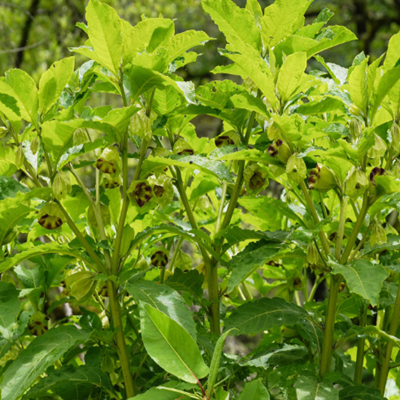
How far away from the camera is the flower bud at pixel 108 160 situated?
34.9 inches

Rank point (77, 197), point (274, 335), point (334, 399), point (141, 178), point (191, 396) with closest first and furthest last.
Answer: point (191, 396) → point (334, 399) → point (141, 178) → point (77, 197) → point (274, 335)

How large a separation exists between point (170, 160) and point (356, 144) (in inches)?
11.6

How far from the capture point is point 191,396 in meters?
0.61

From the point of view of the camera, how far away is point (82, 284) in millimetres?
911

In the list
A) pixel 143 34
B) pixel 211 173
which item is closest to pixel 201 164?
pixel 211 173

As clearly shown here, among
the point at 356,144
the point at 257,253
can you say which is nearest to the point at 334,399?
the point at 257,253

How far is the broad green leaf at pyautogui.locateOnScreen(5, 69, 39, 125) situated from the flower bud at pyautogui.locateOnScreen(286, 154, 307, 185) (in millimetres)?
432

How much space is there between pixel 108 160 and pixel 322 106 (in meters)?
0.38

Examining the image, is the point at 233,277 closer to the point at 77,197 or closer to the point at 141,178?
the point at 141,178

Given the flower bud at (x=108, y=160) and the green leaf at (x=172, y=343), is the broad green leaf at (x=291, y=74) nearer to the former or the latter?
the flower bud at (x=108, y=160)

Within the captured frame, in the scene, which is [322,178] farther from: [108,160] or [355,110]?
[108,160]

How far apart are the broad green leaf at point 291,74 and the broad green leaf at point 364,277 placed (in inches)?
11.4

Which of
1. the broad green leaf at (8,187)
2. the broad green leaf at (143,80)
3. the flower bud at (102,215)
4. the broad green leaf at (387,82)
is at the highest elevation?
the broad green leaf at (143,80)

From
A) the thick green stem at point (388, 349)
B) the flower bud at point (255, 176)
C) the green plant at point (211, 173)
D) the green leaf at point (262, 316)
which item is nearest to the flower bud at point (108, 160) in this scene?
the green plant at point (211, 173)
